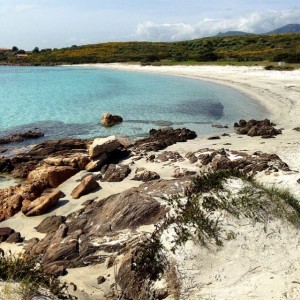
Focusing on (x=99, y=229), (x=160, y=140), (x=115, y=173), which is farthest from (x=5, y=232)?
(x=160, y=140)

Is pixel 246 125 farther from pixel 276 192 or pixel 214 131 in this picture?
pixel 276 192

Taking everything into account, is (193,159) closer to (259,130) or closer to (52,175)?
(52,175)

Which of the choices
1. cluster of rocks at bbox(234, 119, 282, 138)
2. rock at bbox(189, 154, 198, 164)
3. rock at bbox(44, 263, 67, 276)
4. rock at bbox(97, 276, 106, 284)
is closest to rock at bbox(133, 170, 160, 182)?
rock at bbox(189, 154, 198, 164)

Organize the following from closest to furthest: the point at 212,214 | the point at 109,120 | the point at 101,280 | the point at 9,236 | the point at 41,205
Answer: the point at 212,214 → the point at 101,280 → the point at 9,236 → the point at 41,205 → the point at 109,120

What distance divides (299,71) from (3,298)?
4953 cm

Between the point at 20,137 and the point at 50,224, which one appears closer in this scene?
the point at 50,224

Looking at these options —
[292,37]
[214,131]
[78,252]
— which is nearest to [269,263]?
[78,252]

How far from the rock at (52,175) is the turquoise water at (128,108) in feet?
29.8

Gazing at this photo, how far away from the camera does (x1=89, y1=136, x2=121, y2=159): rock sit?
55.8 feet

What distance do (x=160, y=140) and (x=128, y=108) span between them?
52.9ft

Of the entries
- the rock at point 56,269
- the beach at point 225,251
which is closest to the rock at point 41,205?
the beach at point 225,251

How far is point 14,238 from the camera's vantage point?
1116cm

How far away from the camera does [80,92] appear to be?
5075 centimetres

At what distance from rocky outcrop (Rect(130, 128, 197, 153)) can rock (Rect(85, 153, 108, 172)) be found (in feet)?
7.75
